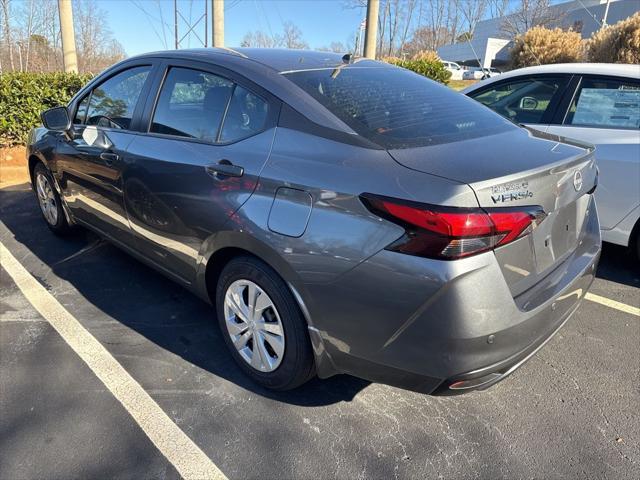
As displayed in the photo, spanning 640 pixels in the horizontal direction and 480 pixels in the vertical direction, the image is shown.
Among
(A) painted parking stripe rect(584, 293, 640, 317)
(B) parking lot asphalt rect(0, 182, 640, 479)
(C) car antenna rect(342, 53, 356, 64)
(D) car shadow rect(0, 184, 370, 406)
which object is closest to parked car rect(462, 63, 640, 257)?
(A) painted parking stripe rect(584, 293, 640, 317)

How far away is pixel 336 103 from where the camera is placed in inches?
89.0

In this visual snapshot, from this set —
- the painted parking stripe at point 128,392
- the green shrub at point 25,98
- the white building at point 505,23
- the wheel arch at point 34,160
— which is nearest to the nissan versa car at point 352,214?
the painted parking stripe at point 128,392

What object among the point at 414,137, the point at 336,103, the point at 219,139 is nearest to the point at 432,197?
the point at 414,137

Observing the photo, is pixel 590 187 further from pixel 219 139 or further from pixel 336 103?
pixel 219 139

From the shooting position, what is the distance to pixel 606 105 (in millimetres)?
3789

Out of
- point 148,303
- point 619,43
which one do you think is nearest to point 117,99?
point 148,303

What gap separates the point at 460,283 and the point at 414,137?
745mm

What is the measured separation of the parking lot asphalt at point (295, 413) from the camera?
205cm

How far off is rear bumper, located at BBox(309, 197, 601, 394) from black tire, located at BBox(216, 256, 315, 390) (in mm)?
151

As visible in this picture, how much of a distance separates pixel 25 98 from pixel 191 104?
6.72 m

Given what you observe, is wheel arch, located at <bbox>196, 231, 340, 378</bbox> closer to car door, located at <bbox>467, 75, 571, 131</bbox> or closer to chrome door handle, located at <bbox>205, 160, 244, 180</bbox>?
chrome door handle, located at <bbox>205, 160, 244, 180</bbox>

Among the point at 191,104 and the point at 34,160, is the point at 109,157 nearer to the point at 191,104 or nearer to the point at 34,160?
the point at 191,104

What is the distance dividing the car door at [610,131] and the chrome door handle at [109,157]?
3388 millimetres

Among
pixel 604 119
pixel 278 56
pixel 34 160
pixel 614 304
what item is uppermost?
pixel 278 56
